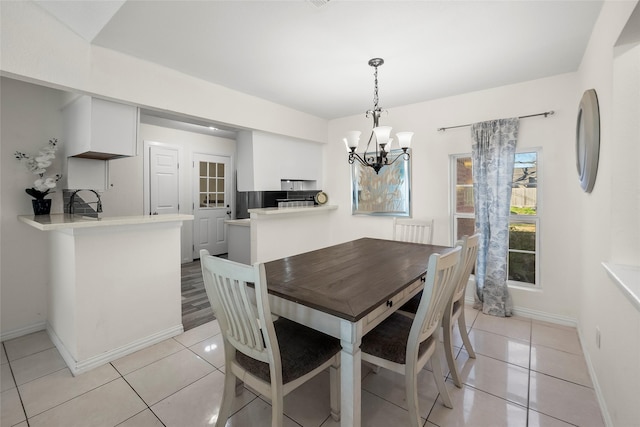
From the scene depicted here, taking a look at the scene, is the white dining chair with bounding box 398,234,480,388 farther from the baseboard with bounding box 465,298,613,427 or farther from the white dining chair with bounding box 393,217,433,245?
the white dining chair with bounding box 393,217,433,245

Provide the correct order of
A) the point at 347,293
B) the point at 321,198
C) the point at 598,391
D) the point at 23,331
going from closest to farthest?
the point at 347,293 < the point at 598,391 < the point at 23,331 < the point at 321,198

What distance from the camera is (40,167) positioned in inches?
97.0

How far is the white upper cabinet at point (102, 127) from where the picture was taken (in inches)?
86.8

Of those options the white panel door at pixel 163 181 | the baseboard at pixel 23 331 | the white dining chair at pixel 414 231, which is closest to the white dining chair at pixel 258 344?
the white dining chair at pixel 414 231

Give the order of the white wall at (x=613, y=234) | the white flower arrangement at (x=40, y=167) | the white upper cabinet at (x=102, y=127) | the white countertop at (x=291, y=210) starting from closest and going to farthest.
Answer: the white wall at (x=613, y=234), the white upper cabinet at (x=102, y=127), the white flower arrangement at (x=40, y=167), the white countertop at (x=291, y=210)

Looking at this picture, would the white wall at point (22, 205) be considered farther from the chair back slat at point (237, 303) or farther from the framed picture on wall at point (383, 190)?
the framed picture on wall at point (383, 190)

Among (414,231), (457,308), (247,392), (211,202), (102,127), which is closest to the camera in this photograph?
(247,392)

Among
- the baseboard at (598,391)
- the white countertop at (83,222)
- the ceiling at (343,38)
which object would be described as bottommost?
the baseboard at (598,391)

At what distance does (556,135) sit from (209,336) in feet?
12.5

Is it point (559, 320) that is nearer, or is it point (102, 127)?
point (102, 127)

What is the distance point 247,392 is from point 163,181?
13.2ft

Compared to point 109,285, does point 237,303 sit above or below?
above

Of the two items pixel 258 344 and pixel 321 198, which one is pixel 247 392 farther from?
→ pixel 321 198

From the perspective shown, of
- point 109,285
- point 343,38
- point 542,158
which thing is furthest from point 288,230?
point 542,158
